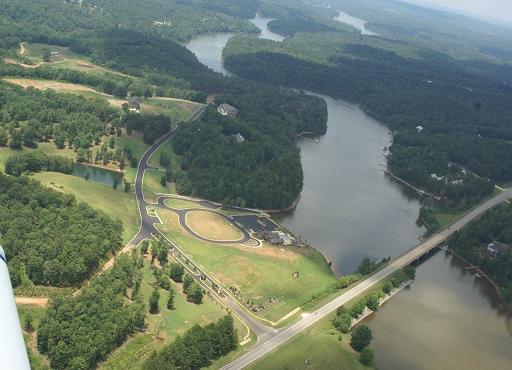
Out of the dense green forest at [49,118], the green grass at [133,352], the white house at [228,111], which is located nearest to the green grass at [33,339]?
the green grass at [133,352]

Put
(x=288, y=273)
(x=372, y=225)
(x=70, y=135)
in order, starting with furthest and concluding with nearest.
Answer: (x=70, y=135)
(x=372, y=225)
(x=288, y=273)

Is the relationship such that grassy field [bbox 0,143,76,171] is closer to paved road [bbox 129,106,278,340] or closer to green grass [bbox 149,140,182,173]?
paved road [bbox 129,106,278,340]

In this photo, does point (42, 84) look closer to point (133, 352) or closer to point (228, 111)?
point (228, 111)

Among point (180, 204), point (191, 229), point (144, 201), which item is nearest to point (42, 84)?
point (144, 201)

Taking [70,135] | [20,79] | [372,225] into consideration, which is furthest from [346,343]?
[20,79]

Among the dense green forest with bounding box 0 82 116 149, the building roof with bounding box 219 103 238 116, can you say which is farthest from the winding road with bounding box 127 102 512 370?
the building roof with bounding box 219 103 238 116

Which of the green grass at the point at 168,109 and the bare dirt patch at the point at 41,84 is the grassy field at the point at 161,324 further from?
the bare dirt patch at the point at 41,84

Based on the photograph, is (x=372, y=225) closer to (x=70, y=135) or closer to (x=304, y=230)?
(x=304, y=230)
